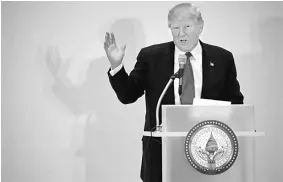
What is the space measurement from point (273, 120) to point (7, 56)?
2261mm

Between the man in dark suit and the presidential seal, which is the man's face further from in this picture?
the presidential seal

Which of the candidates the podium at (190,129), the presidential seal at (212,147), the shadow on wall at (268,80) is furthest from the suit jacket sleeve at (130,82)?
the shadow on wall at (268,80)

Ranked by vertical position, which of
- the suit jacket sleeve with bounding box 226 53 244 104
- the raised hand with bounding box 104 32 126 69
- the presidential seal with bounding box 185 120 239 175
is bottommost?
the presidential seal with bounding box 185 120 239 175

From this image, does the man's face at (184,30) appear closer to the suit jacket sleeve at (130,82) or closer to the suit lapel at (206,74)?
the suit lapel at (206,74)

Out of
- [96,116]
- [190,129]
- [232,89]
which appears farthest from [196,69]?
[96,116]

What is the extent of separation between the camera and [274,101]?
129 inches

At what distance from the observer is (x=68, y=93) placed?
10.4 feet

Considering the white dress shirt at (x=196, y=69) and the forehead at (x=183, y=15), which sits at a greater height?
the forehead at (x=183, y=15)

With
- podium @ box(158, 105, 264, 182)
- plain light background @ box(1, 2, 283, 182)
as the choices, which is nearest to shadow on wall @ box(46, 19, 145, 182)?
plain light background @ box(1, 2, 283, 182)

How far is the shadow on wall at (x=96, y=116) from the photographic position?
3162 millimetres

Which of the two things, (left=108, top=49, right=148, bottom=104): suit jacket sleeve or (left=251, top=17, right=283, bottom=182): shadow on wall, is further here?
(left=251, top=17, right=283, bottom=182): shadow on wall

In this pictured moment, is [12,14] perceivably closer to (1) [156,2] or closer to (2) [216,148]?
(1) [156,2]

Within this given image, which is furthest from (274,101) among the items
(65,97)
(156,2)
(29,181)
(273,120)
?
(29,181)

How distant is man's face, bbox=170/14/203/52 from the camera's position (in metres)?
2.15
